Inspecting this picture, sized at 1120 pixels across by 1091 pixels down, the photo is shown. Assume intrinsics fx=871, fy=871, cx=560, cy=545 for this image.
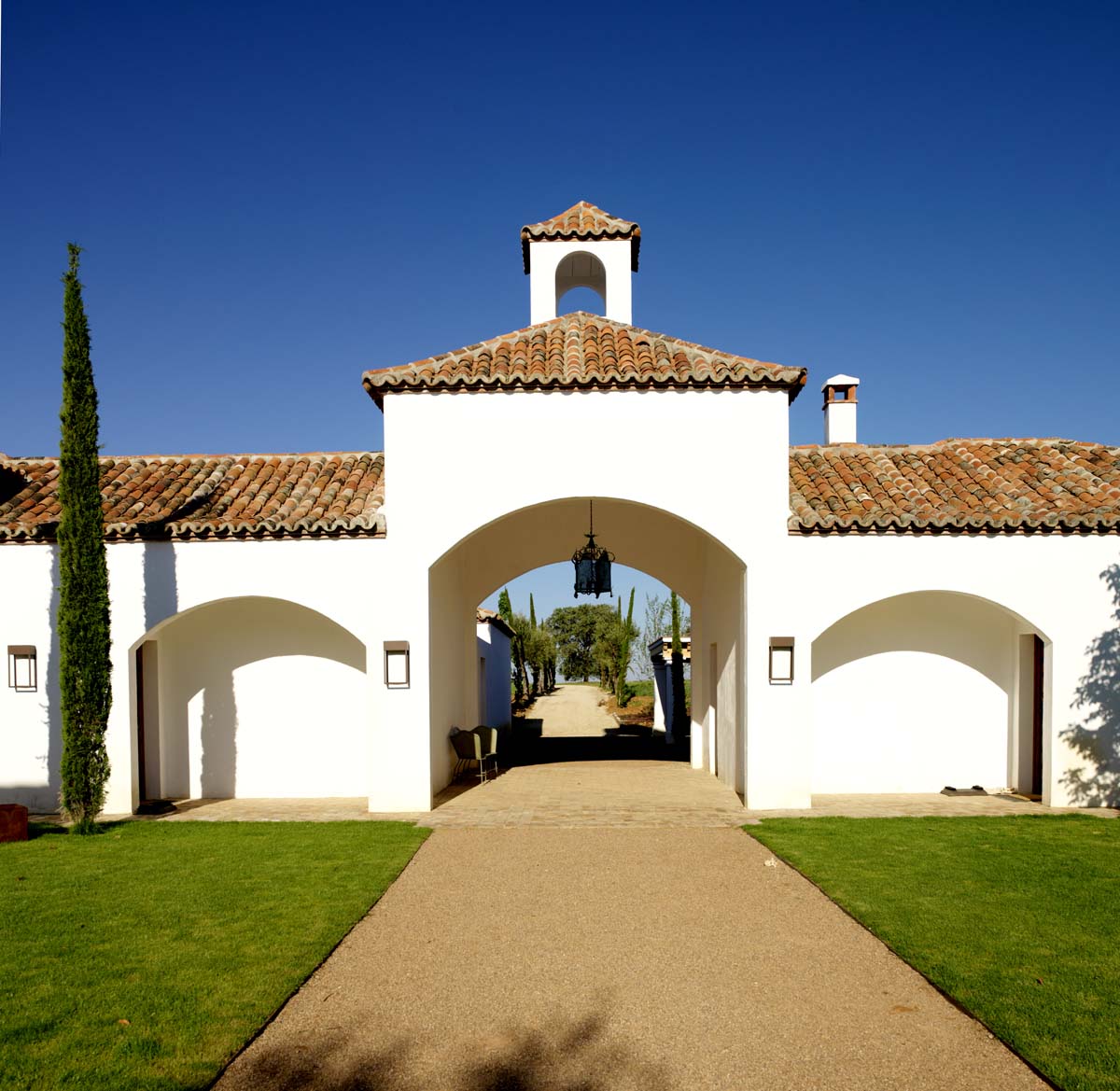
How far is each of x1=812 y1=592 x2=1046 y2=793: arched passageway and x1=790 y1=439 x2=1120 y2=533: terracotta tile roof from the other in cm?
147

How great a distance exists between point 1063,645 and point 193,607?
443 inches

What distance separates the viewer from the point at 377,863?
8648 millimetres

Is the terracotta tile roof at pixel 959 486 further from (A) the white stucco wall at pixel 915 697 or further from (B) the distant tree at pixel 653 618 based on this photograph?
(B) the distant tree at pixel 653 618

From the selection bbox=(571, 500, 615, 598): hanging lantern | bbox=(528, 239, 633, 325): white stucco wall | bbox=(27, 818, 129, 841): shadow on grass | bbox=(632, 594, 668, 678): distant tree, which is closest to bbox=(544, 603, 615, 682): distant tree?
bbox=(632, 594, 668, 678): distant tree

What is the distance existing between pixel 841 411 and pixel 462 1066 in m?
13.7

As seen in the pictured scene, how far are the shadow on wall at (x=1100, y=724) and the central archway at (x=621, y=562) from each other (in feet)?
15.0

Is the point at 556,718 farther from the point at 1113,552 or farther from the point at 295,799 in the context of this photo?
the point at 1113,552

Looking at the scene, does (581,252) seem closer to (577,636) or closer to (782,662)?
(782,662)

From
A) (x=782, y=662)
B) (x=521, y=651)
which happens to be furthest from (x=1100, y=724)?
(x=521, y=651)

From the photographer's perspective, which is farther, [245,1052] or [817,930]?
[817,930]

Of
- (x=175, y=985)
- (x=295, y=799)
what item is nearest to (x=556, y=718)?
(x=295, y=799)

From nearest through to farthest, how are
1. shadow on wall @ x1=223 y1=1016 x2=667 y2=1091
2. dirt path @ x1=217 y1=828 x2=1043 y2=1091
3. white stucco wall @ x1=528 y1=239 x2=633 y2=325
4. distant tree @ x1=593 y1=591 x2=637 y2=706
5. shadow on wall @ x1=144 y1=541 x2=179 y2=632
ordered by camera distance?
1. shadow on wall @ x1=223 y1=1016 x2=667 y2=1091
2. dirt path @ x1=217 y1=828 x2=1043 y2=1091
3. shadow on wall @ x1=144 y1=541 x2=179 y2=632
4. white stucco wall @ x1=528 y1=239 x2=633 y2=325
5. distant tree @ x1=593 y1=591 x2=637 y2=706

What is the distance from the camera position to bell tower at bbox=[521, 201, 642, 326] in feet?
46.9

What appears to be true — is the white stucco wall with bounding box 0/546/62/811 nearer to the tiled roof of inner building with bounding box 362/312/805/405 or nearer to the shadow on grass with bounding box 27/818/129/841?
the shadow on grass with bounding box 27/818/129/841
